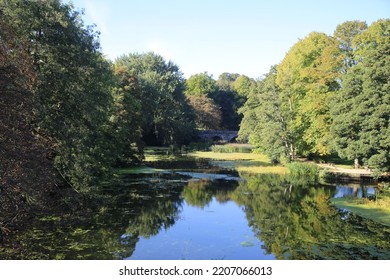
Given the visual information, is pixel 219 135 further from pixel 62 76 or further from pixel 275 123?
pixel 62 76

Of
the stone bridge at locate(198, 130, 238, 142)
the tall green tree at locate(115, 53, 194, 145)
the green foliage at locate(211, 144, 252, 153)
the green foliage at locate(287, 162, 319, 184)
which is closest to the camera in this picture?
the green foliage at locate(287, 162, 319, 184)

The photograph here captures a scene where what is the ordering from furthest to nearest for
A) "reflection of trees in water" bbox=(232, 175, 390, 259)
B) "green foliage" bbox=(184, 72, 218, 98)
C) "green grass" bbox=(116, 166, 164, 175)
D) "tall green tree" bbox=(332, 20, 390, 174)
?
"green foliage" bbox=(184, 72, 218, 98) < "green grass" bbox=(116, 166, 164, 175) < "tall green tree" bbox=(332, 20, 390, 174) < "reflection of trees in water" bbox=(232, 175, 390, 259)

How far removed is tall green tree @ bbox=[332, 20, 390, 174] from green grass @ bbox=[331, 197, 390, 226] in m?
3.53

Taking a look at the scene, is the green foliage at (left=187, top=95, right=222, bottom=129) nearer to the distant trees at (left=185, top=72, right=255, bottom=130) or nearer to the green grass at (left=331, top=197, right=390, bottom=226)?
the distant trees at (left=185, top=72, right=255, bottom=130)

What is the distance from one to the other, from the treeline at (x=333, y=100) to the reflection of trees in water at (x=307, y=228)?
174 inches

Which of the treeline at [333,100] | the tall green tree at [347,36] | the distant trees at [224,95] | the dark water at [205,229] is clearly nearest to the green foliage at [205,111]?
the distant trees at [224,95]

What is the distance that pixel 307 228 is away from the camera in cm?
1534

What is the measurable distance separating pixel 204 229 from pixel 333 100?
1837cm

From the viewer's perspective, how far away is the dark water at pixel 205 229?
39.8 feet

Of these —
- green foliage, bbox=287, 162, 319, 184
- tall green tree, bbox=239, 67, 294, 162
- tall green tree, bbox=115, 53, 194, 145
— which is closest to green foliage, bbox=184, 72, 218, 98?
tall green tree, bbox=115, 53, 194, 145

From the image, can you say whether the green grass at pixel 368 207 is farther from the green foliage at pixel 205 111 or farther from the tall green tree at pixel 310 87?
the green foliage at pixel 205 111

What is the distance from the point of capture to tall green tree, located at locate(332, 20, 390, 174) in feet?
73.7

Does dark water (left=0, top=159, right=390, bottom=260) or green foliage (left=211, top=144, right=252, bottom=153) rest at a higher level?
green foliage (left=211, top=144, right=252, bottom=153)

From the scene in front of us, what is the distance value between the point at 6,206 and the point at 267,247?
833 cm
